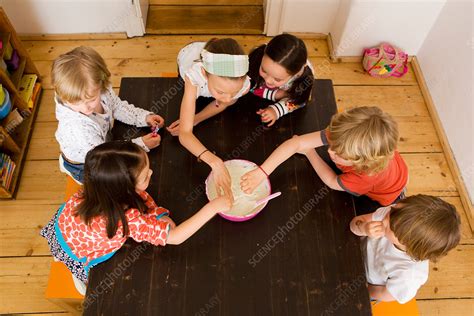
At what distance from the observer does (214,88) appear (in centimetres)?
140

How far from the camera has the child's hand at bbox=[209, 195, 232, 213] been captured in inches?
48.2

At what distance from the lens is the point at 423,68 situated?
104 inches

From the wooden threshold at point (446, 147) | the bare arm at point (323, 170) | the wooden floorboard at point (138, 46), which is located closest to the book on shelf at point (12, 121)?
the wooden floorboard at point (138, 46)

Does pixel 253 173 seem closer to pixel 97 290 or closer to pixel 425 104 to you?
pixel 97 290

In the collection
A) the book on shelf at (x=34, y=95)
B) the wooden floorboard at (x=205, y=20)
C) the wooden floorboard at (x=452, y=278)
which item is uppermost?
the wooden floorboard at (x=205, y=20)

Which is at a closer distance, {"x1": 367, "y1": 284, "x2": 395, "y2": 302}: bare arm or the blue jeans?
{"x1": 367, "y1": 284, "x2": 395, "y2": 302}: bare arm

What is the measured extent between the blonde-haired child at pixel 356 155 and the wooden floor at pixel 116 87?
87 centimetres

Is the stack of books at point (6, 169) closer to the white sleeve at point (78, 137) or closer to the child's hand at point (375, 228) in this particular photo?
the white sleeve at point (78, 137)

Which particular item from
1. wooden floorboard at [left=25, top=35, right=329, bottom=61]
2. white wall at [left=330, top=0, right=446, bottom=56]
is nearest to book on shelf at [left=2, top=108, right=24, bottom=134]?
wooden floorboard at [left=25, top=35, right=329, bottom=61]

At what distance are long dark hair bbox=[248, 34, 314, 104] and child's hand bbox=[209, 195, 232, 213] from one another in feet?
1.81

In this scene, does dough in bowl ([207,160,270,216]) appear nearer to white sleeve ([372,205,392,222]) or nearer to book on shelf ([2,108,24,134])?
white sleeve ([372,205,392,222])

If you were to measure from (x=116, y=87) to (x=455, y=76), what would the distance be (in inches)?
80.7

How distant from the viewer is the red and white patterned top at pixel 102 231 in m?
1.17

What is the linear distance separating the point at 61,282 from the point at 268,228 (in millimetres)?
799
